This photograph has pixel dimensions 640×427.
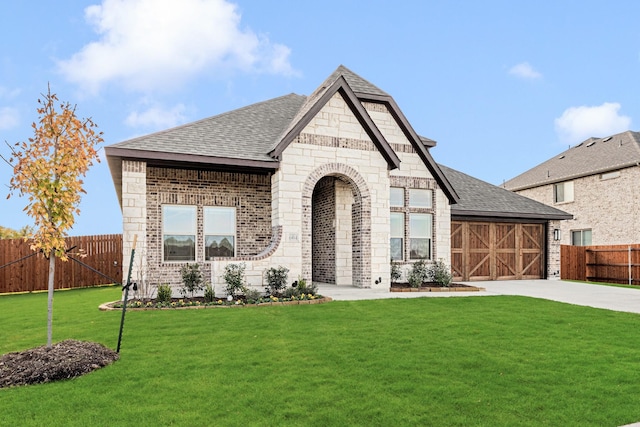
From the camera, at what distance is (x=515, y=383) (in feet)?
17.9

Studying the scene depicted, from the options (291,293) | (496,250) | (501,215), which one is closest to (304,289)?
(291,293)

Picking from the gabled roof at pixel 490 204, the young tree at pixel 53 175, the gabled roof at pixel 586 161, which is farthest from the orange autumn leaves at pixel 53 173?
the gabled roof at pixel 586 161

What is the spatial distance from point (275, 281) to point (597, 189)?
2249 centimetres

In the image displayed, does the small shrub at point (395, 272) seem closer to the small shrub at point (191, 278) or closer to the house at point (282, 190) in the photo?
the house at point (282, 190)

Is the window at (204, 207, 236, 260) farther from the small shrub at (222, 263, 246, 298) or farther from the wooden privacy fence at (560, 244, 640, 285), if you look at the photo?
the wooden privacy fence at (560, 244, 640, 285)

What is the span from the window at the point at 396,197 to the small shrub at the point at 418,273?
2208 millimetres

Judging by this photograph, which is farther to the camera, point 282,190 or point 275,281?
point 282,190

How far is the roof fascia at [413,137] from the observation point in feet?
56.6

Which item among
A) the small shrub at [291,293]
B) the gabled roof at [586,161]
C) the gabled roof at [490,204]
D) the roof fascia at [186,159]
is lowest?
the small shrub at [291,293]

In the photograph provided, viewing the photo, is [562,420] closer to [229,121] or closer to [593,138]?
[229,121]

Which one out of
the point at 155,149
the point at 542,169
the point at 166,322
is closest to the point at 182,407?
the point at 166,322

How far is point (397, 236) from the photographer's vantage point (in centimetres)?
1716

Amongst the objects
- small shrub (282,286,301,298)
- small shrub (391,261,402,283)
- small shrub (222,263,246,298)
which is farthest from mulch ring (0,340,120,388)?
small shrub (391,261,402,283)

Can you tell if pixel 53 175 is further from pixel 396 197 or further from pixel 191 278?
pixel 396 197
